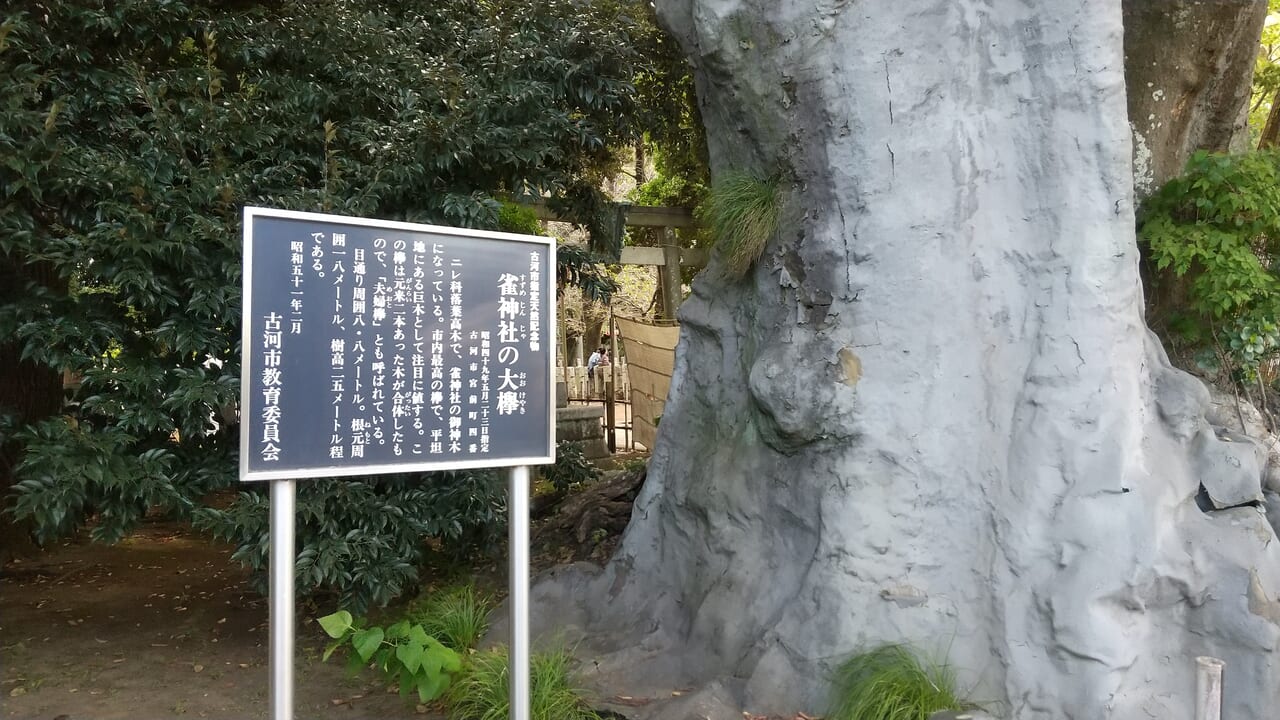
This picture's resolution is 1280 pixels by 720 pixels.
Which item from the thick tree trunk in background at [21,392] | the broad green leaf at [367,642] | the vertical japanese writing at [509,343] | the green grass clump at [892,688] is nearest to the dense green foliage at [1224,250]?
the green grass clump at [892,688]

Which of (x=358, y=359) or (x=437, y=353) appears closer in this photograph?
(x=358, y=359)

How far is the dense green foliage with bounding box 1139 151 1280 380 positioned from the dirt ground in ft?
16.2

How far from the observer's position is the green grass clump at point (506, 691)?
13.9 ft

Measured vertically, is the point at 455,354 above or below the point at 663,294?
below

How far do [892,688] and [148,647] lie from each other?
190 inches

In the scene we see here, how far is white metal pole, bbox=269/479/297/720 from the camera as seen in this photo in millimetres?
3182

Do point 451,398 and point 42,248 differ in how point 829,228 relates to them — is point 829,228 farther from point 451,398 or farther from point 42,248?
point 42,248

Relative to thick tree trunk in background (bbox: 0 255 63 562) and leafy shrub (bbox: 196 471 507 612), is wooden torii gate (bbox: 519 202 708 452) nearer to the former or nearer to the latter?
leafy shrub (bbox: 196 471 507 612)

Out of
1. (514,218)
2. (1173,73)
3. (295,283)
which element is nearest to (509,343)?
(295,283)

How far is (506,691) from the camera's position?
14.2 feet

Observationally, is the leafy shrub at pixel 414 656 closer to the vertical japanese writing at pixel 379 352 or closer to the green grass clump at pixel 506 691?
the green grass clump at pixel 506 691

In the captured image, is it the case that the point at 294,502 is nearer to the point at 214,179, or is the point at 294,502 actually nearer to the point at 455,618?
the point at 455,618

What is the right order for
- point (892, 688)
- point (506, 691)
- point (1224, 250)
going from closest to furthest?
point (892, 688) → point (506, 691) → point (1224, 250)

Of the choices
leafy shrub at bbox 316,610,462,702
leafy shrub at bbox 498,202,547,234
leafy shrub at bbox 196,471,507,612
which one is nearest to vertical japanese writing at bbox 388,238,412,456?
leafy shrub at bbox 316,610,462,702
